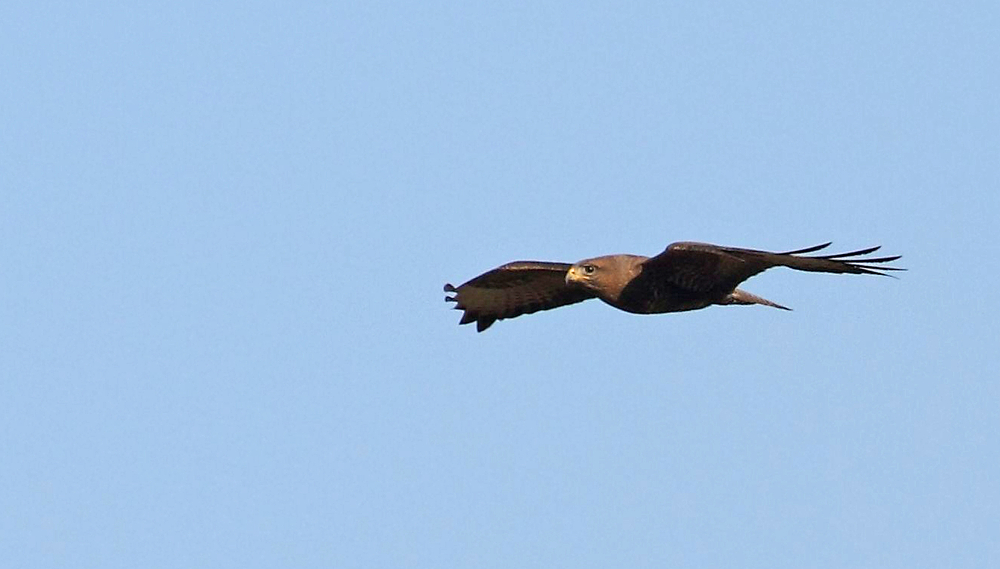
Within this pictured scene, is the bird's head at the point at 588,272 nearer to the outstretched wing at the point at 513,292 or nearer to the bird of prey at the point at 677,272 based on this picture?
the bird of prey at the point at 677,272

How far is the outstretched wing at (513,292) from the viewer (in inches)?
876

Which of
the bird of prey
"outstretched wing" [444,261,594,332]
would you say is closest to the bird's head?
the bird of prey

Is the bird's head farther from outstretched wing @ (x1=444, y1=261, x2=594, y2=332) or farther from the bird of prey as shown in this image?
outstretched wing @ (x1=444, y1=261, x2=594, y2=332)

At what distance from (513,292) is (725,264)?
3.53m

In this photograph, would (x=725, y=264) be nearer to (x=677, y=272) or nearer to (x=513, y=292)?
(x=677, y=272)

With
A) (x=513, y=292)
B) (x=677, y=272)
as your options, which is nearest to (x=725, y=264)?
(x=677, y=272)

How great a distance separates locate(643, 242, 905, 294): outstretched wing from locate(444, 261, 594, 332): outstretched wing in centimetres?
205

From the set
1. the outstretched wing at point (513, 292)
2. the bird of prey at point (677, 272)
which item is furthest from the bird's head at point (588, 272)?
the outstretched wing at point (513, 292)

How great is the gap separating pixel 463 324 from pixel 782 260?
4917 millimetres

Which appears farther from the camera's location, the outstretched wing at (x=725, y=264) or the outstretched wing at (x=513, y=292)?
the outstretched wing at (x=513, y=292)

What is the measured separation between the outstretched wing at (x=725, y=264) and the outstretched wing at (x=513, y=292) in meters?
2.05

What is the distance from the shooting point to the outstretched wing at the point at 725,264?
63.2 feet

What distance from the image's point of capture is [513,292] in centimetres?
2286

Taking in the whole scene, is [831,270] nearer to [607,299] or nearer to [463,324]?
[607,299]
